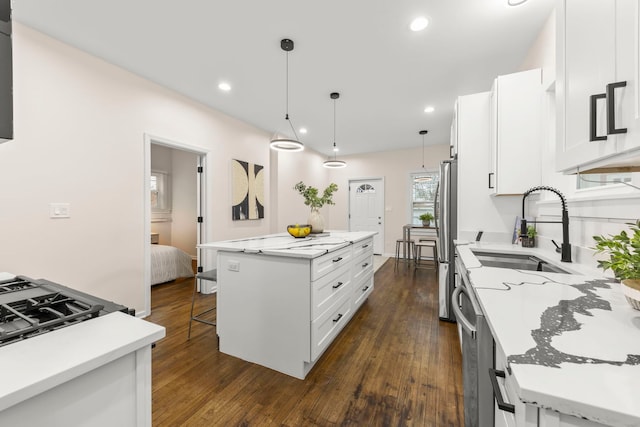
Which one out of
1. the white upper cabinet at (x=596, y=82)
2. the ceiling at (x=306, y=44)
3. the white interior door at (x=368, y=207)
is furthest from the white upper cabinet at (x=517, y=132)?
the white interior door at (x=368, y=207)

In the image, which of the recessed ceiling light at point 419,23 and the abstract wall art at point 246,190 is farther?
the abstract wall art at point 246,190

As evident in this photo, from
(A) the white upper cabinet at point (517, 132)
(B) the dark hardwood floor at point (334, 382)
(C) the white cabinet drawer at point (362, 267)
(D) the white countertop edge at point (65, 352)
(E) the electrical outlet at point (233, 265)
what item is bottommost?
(B) the dark hardwood floor at point (334, 382)

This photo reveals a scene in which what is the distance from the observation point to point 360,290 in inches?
117

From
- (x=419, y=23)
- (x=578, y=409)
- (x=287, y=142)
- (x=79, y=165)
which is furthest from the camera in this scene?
(x=287, y=142)

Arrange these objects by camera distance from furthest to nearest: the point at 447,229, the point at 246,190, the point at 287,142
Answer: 1. the point at 246,190
2. the point at 287,142
3. the point at 447,229

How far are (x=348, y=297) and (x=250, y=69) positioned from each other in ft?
8.74

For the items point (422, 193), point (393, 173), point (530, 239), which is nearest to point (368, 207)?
point (393, 173)

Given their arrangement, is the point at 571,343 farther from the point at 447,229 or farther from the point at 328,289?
the point at 447,229

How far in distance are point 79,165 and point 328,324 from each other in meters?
2.74

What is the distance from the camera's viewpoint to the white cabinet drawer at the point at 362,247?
2.76 metres

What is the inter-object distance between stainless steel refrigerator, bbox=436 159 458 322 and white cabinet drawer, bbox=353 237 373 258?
0.83m

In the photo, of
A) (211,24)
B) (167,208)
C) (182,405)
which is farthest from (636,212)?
(167,208)

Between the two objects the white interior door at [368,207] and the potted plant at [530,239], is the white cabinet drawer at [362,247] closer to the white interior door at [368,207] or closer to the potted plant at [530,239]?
the potted plant at [530,239]

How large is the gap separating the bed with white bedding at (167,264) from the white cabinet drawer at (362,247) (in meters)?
3.17
